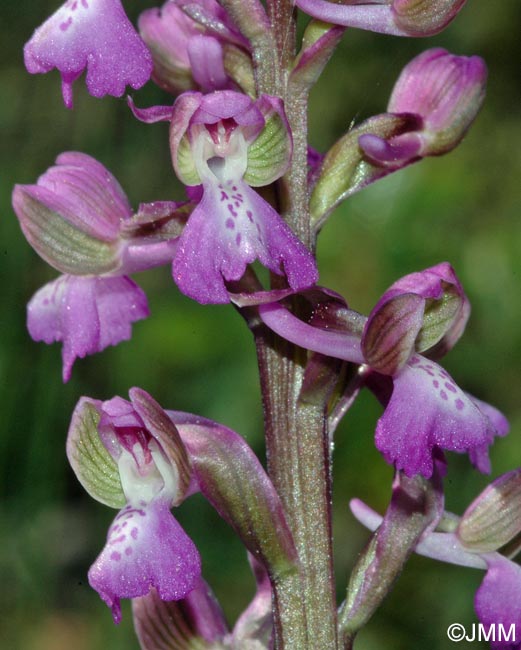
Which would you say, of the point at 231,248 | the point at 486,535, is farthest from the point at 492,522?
the point at 231,248

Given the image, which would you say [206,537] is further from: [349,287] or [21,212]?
[21,212]

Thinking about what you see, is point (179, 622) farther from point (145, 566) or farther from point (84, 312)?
point (84, 312)

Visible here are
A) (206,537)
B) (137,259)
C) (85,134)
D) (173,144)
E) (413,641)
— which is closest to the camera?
(173,144)

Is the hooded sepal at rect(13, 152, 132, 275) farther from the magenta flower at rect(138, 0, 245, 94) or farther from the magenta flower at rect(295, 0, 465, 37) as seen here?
the magenta flower at rect(295, 0, 465, 37)

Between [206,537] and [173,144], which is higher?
[173,144]

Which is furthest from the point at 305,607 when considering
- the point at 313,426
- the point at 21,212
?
the point at 21,212

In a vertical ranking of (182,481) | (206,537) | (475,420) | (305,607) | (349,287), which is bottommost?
(206,537)
